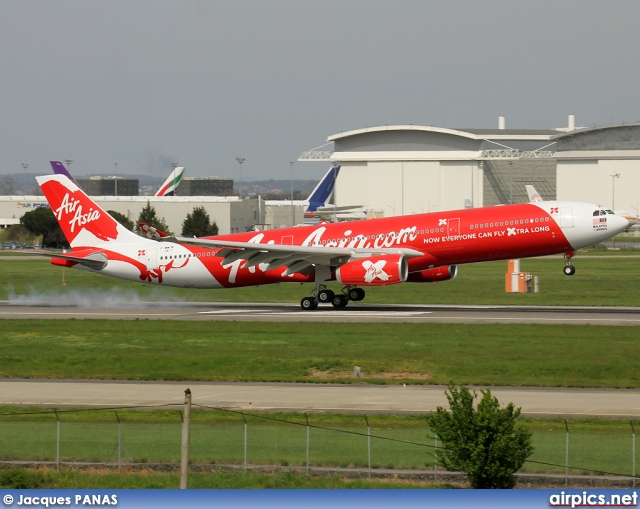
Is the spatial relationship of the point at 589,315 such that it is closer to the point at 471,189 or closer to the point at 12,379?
the point at 12,379

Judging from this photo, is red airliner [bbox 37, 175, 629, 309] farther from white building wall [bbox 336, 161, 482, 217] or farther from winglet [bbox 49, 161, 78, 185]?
white building wall [bbox 336, 161, 482, 217]

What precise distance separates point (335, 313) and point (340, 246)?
11.7ft

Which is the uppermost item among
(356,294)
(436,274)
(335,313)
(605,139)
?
(605,139)

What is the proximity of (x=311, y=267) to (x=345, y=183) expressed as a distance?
397ft

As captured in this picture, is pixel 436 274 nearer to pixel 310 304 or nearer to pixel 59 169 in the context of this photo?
pixel 310 304

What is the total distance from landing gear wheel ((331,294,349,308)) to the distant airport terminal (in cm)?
9122

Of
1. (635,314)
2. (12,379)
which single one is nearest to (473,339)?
(635,314)

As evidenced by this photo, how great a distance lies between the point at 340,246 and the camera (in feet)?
170

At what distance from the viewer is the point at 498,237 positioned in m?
48.8

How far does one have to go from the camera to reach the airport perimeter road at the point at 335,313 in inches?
1865

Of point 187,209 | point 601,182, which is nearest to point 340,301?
point 187,209

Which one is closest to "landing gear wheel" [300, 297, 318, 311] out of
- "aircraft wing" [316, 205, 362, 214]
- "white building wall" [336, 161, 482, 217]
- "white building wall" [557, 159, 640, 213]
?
"aircraft wing" [316, 205, 362, 214]

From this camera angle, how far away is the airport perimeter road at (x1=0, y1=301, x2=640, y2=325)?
47375 millimetres

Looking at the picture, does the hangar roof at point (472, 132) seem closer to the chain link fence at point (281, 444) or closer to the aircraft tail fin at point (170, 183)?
the aircraft tail fin at point (170, 183)
